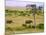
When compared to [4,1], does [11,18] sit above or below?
below

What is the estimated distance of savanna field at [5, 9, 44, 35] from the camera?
1.63 m

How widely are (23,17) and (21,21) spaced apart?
3.2 inches

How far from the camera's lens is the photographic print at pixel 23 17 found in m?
1.63

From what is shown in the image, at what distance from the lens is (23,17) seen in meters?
1.66

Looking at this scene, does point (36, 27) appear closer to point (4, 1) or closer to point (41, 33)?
point (41, 33)

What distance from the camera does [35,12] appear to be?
1.69m

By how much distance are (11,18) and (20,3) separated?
31cm

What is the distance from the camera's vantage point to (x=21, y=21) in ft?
5.42

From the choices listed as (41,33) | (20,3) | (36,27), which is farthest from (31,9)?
(41,33)

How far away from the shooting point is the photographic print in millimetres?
1628

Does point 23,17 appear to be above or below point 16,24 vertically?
above

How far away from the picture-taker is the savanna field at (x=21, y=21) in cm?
163
